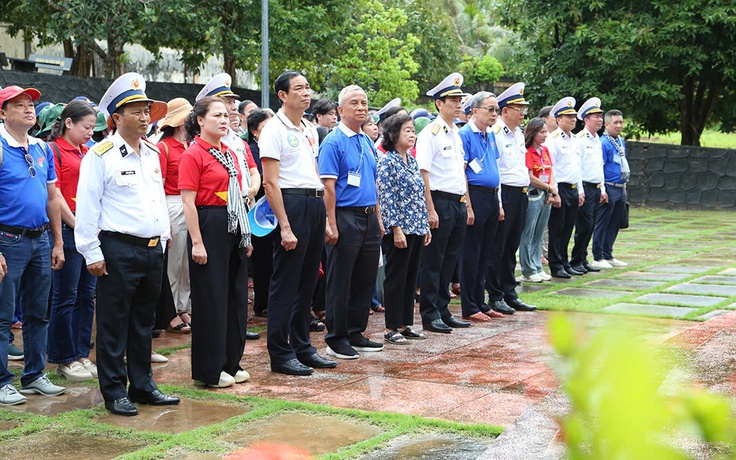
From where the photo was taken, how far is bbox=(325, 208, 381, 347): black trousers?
7.01 m

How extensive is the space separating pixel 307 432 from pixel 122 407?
1196mm

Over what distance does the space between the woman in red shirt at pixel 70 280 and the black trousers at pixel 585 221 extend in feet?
23.6

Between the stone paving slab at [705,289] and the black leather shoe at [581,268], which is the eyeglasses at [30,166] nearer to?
the stone paving slab at [705,289]

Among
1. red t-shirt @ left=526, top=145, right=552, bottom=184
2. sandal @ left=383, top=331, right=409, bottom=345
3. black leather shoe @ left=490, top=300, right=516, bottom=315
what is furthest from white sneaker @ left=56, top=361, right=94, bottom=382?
red t-shirt @ left=526, top=145, right=552, bottom=184

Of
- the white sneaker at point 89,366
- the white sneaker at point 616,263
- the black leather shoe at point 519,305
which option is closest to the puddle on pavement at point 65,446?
the white sneaker at point 89,366

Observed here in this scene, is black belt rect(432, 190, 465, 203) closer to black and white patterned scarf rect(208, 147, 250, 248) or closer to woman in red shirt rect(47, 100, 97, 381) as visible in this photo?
black and white patterned scarf rect(208, 147, 250, 248)

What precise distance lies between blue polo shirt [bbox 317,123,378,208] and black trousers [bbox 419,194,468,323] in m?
1.25

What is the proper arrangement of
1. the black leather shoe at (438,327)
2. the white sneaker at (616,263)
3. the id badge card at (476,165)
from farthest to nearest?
the white sneaker at (616,263) < the id badge card at (476,165) < the black leather shoe at (438,327)

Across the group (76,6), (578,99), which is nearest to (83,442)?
(76,6)

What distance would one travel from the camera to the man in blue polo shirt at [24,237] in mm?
5723

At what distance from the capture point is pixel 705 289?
1057cm

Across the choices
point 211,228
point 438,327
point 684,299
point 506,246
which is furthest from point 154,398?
point 684,299

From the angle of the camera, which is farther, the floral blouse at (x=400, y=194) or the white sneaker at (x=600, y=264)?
the white sneaker at (x=600, y=264)

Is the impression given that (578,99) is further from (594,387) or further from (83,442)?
(594,387)
